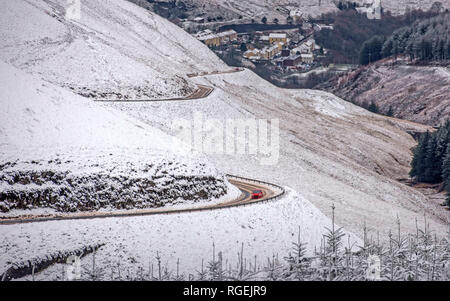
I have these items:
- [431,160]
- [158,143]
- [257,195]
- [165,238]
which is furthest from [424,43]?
[165,238]

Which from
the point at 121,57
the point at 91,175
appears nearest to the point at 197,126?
the point at 121,57

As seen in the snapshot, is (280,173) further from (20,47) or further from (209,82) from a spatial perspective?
(209,82)

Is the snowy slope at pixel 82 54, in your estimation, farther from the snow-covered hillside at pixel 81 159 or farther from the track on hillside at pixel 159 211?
the track on hillside at pixel 159 211

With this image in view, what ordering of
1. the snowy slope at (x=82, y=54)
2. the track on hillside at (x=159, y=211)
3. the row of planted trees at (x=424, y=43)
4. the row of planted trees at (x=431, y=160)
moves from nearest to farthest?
the track on hillside at (x=159, y=211), the snowy slope at (x=82, y=54), the row of planted trees at (x=431, y=160), the row of planted trees at (x=424, y=43)

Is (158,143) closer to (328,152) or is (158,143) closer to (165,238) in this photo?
(165,238)

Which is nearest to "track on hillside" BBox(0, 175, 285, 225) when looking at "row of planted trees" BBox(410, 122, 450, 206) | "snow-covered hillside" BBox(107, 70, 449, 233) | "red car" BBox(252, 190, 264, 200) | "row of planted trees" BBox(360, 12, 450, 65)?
"red car" BBox(252, 190, 264, 200)

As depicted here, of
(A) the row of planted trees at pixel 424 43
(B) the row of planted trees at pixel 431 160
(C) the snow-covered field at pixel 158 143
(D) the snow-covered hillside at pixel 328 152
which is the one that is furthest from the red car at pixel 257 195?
(A) the row of planted trees at pixel 424 43
